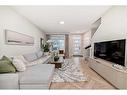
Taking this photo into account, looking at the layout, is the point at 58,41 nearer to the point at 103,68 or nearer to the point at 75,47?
the point at 75,47

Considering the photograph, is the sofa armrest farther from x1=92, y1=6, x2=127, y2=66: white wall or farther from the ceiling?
x1=92, y1=6, x2=127, y2=66: white wall

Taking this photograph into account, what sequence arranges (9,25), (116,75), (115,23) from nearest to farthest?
1. (116,75)
2. (9,25)
3. (115,23)

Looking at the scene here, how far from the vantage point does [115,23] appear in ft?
11.6

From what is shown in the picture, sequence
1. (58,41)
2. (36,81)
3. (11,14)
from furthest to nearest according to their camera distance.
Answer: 1. (58,41)
2. (11,14)
3. (36,81)

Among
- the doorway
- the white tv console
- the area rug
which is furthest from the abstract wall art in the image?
the doorway

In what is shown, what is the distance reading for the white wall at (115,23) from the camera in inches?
122

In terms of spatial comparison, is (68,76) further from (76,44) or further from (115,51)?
(76,44)

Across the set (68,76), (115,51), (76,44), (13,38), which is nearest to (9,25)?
(13,38)

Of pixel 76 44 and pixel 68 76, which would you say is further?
pixel 76 44

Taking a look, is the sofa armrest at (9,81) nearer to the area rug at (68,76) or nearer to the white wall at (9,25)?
the white wall at (9,25)

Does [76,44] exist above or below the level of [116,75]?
above

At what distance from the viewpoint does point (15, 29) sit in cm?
383
